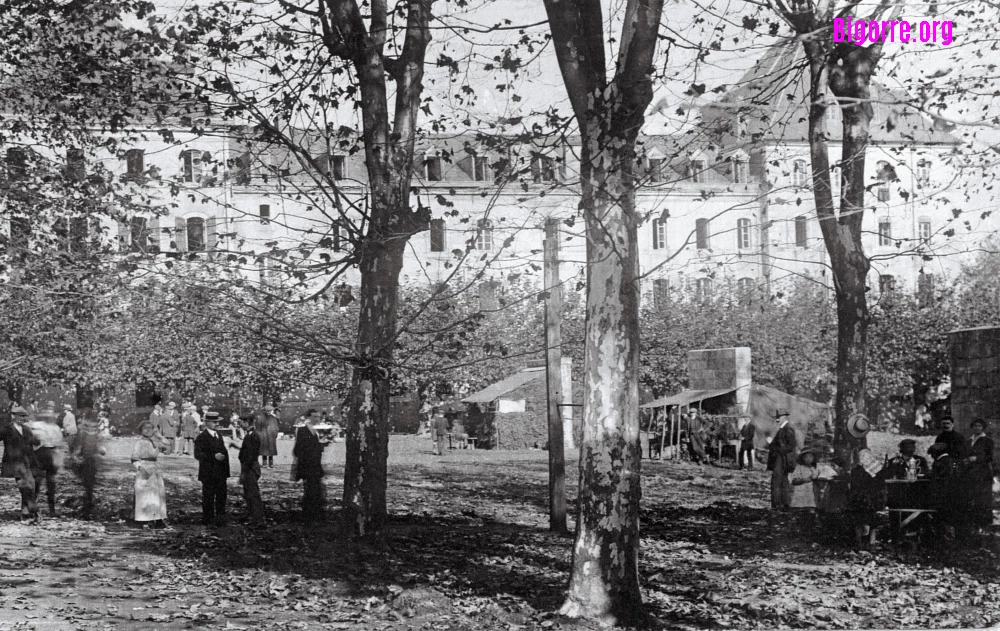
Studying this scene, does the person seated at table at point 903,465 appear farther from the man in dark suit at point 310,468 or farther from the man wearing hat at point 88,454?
the man wearing hat at point 88,454

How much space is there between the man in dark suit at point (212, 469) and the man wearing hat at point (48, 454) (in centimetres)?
294

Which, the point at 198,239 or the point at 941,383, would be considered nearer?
the point at 198,239

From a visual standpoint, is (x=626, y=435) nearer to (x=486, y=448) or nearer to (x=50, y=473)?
(x=50, y=473)

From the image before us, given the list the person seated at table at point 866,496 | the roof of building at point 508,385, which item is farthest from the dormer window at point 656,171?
the roof of building at point 508,385

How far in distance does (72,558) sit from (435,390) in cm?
3444

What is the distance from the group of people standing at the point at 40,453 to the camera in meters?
16.7

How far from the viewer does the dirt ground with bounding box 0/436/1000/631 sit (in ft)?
32.3

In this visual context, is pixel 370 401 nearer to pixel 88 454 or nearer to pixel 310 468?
pixel 310 468

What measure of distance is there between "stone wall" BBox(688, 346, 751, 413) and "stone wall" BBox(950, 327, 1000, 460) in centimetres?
1588

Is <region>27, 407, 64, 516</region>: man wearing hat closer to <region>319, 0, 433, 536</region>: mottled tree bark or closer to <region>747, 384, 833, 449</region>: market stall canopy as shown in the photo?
<region>319, 0, 433, 536</region>: mottled tree bark

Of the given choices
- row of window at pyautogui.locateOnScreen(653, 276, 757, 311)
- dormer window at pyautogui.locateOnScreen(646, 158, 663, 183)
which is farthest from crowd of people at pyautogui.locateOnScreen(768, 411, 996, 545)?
row of window at pyautogui.locateOnScreen(653, 276, 757, 311)

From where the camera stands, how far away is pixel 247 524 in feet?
53.4

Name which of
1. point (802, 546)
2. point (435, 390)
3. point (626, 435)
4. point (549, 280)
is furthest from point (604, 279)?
point (435, 390)

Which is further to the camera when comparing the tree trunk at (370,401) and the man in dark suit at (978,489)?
the man in dark suit at (978,489)
